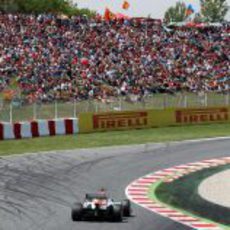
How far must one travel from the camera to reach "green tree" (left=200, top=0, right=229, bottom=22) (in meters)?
120

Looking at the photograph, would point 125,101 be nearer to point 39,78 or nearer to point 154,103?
point 154,103

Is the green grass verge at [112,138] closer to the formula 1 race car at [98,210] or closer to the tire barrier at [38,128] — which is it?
the tire barrier at [38,128]

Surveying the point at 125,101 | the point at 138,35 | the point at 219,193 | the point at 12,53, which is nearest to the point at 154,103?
the point at 125,101

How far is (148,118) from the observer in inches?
1423

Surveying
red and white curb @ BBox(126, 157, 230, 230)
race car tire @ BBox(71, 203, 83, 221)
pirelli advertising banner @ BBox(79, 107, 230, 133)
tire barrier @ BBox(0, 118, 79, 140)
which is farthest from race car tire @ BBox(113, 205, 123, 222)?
pirelli advertising banner @ BBox(79, 107, 230, 133)

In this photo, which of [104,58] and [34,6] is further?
[34,6]

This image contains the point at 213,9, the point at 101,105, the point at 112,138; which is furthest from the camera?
the point at 213,9

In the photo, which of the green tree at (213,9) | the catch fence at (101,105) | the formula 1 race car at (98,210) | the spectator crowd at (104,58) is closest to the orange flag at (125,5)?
the spectator crowd at (104,58)

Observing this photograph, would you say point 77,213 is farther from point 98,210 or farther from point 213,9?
point 213,9

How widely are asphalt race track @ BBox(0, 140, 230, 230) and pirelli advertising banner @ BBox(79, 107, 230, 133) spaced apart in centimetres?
509

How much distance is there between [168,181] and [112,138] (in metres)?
10.9

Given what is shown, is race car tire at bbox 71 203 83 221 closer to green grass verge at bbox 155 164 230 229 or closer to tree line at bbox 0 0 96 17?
green grass verge at bbox 155 164 230 229

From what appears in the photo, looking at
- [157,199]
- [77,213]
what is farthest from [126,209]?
[157,199]

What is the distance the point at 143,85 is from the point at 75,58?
4350mm
